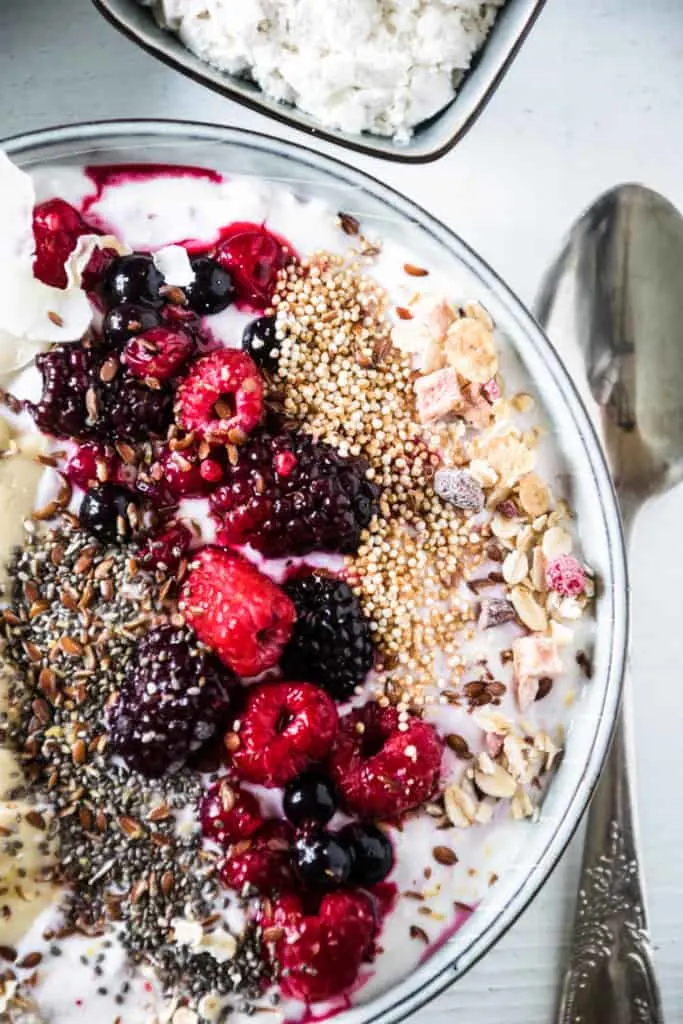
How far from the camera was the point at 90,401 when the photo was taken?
1.08 metres

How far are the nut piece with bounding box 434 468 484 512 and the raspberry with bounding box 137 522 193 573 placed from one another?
0.26 meters

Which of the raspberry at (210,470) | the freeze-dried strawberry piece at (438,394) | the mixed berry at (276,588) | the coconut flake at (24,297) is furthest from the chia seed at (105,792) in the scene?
the freeze-dried strawberry piece at (438,394)

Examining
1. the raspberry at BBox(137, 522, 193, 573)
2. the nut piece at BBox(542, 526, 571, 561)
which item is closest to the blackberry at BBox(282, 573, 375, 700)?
the raspberry at BBox(137, 522, 193, 573)

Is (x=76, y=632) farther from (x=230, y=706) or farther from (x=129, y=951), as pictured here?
(x=129, y=951)

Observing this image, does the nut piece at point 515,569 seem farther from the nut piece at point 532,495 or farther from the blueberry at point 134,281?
the blueberry at point 134,281

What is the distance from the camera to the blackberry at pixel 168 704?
1022 millimetres

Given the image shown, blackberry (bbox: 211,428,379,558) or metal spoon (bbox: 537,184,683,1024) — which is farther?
metal spoon (bbox: 537,184,683,1024)

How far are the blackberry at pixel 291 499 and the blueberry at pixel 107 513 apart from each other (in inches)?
3.5

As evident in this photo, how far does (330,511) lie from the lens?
105cm

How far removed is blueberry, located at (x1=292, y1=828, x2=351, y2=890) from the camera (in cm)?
103

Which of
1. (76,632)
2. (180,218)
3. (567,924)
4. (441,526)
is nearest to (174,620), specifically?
(76,632)

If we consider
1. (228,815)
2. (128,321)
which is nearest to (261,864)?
(228,815)

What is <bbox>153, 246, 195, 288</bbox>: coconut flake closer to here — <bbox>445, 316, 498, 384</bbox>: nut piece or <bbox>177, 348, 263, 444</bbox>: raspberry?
<bbox>177, 348, 263, 444</bbox>: raspberry

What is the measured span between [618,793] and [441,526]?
356mm
